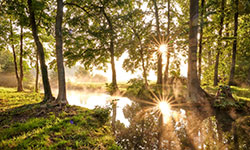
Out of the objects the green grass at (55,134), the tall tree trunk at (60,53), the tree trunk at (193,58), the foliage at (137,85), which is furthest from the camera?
the foliage at (137,85)

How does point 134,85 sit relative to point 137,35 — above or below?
below

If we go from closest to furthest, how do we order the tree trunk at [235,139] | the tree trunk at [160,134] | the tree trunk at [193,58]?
the tree trunk at [235,139] < the tree trunk at [160,134] < the tree trunk at [193,58]

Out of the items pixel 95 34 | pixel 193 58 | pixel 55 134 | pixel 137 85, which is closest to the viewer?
pixel 55 134

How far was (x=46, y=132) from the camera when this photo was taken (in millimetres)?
4828

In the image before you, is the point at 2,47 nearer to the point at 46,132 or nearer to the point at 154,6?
the point at 46,132

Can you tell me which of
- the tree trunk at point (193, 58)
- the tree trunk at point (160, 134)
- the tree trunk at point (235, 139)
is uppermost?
the tree trunk at point (193, 58)

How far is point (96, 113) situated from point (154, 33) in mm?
14947

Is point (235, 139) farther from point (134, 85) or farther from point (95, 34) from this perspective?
point (95, 34)

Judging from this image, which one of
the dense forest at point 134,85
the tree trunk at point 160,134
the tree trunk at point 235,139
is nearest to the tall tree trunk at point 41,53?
the dense forest at point 134,85

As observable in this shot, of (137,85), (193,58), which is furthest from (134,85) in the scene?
(193,58)

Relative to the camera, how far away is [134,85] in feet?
49.6

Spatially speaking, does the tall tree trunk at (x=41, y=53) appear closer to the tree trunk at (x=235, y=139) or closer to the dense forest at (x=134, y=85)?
the dense forest at (x=134, y=85)

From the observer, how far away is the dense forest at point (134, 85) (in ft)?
17.1

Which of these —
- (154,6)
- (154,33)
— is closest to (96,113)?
(154,33)
